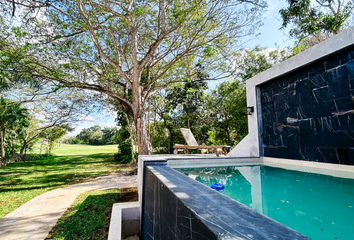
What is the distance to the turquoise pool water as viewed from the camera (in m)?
1.88

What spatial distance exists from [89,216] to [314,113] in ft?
18.8

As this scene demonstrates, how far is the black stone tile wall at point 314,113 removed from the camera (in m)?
4.32

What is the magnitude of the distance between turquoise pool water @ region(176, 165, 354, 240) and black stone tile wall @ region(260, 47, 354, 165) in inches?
40.5

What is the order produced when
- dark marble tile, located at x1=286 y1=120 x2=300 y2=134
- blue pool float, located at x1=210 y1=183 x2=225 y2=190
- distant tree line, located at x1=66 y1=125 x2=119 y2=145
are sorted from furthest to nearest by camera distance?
distant tree line, located at x1=66 y1=125 x2=119 y2=145 → dark marble tile, located at x1=286 y1=120 x2=300 y2=134 → blue pool float, located at x1=210 y1=183 x2=225 y2=190

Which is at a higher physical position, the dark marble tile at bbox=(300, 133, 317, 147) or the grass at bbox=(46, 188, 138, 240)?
the dark marble tile at bbox=(300, 133, 317, 147)

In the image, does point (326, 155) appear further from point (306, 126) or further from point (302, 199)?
point (302, 199)

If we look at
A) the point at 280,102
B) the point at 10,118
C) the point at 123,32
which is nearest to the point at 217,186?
the point at 280,102

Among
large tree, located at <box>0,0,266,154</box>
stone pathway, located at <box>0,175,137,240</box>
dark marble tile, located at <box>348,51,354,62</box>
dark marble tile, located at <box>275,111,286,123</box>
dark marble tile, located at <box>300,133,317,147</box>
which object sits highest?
large tree, located at <box>0,0,266,154</box>

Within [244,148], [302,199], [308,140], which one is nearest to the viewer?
[302,199]

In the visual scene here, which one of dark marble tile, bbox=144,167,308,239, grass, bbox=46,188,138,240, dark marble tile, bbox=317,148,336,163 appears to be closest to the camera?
dark marble tile, bbox=144,167,308,239

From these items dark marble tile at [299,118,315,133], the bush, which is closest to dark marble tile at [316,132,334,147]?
dark marble tile at [299,118,315,133]

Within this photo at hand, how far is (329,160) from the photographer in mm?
4672

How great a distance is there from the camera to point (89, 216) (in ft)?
12.6

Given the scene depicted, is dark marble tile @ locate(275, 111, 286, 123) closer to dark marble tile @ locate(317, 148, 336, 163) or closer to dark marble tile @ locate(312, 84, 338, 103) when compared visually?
dark marble tile @ locate(312, 84, 338, 103)
